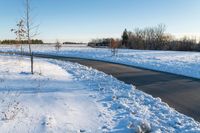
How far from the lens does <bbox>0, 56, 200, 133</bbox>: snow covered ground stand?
664cm

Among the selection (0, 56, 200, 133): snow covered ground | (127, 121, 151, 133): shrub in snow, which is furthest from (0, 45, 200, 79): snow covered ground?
(127, 121, 151, 133): shrub in snow

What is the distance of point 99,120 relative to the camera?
7.32m

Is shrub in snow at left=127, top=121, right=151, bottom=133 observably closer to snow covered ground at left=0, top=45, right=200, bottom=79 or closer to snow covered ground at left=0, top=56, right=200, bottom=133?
snow covered ground at left=0, top=56, right=200, bottom=133

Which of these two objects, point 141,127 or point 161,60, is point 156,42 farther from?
point 141,127

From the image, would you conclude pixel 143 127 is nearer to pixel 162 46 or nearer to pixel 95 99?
pixel 95 99

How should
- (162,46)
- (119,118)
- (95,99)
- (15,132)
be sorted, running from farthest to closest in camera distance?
1. (162,46)
2. (95,99)
3. (119,118)
4. (15,132)

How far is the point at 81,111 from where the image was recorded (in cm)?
819

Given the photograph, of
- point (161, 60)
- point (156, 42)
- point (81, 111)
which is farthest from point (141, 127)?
point (156, 42)

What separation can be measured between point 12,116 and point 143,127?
304 cm

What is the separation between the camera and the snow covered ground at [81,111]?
21.8 ft

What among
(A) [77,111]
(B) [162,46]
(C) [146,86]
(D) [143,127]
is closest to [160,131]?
(D) [143,127]

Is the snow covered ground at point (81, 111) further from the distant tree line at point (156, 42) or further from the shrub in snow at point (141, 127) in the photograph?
the distant tree line at point (156, 42)

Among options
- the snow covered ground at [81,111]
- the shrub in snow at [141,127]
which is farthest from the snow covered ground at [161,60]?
the shrub in snow at [141,127]

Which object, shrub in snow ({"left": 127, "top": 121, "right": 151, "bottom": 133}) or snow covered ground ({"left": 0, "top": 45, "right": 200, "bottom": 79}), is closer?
shrub in snow ({"left": 127, "top": 121, "right": 151, "bottom": 133})
